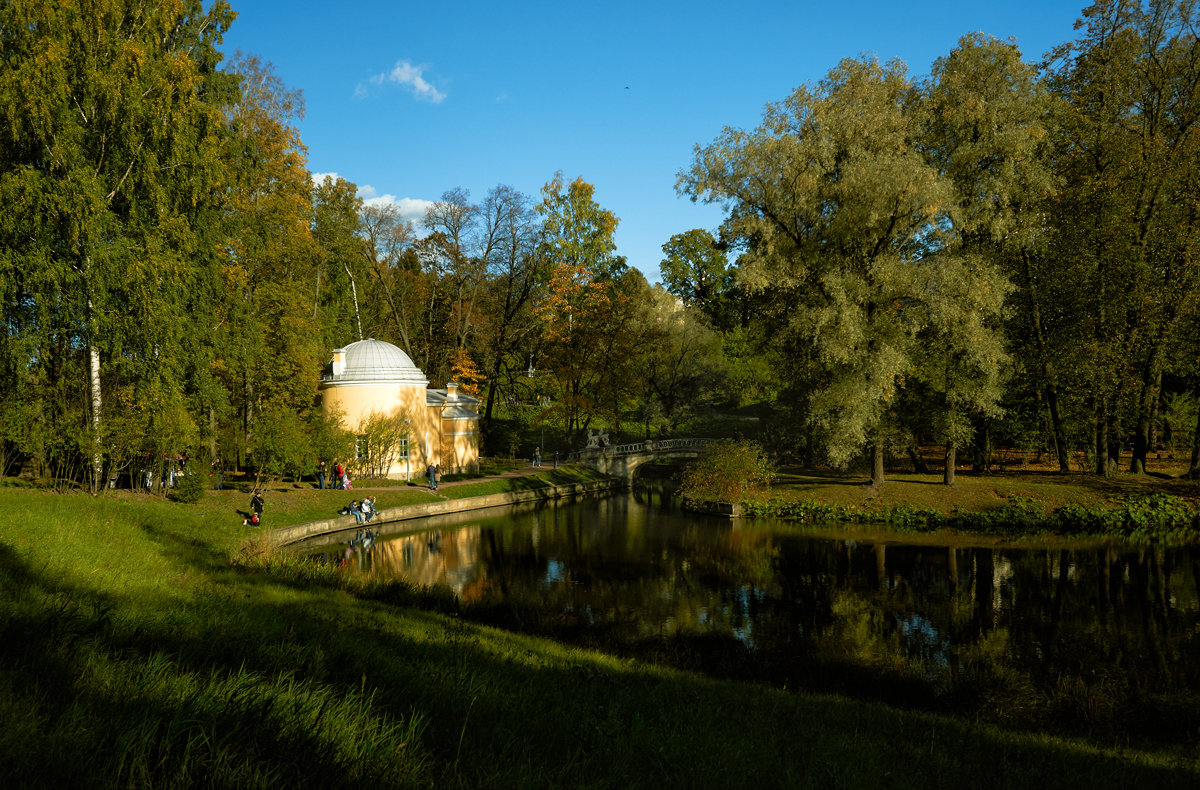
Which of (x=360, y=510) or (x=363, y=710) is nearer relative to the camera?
(x=363, y=710)

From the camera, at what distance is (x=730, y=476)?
27.5m

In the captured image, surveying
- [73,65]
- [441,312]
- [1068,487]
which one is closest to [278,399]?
[73,65]

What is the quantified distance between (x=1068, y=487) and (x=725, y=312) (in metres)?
30.0

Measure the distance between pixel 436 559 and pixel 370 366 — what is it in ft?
48.6

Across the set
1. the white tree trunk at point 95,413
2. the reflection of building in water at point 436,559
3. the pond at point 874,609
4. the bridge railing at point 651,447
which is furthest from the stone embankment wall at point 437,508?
the white tree trunk at point 95,413

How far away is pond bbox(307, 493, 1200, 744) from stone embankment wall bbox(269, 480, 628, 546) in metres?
2.32

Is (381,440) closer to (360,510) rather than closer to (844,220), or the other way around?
(360,510)

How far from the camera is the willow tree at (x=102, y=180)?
1725 cm

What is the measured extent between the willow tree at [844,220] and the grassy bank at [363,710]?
52.6ft

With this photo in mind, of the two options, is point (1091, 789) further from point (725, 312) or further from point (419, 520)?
point (725, 312)

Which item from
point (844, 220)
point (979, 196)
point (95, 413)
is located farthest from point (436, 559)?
point (979, 196)

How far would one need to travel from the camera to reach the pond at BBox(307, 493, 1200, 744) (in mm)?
9297

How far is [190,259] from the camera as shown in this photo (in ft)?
68.0

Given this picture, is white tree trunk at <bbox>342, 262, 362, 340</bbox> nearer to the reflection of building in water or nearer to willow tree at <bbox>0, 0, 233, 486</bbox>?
willow tree at <bbox>0, 0, 233, 486</bbox>
